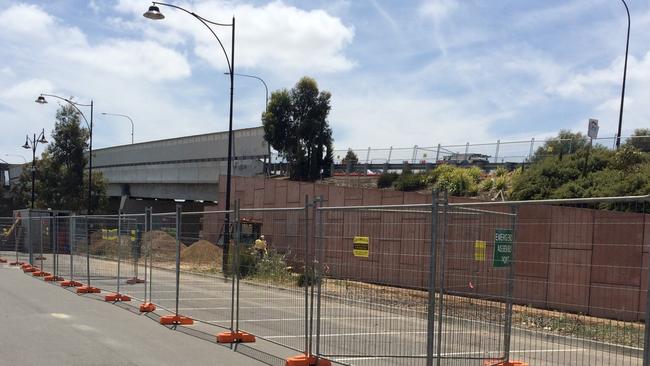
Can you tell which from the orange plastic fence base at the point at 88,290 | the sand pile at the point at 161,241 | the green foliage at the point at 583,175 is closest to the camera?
the sand pile at the point at 161,241

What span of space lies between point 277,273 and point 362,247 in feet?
8.57

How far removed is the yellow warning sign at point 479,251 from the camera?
705 centimetres

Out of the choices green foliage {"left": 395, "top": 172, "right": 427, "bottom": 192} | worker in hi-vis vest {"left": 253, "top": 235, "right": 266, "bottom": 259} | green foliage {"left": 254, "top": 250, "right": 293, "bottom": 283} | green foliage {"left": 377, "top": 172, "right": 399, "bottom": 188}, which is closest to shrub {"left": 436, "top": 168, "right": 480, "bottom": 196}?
green foliage {"left": 395, "top": 172, "right": 427, "bottom": 192}

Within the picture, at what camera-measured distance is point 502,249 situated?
7336 millimetres

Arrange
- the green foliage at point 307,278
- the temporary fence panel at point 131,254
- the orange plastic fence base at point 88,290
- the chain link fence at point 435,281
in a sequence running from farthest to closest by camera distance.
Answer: the orange plastic fence base at point 88,290 < the temporary fence panel at point 131,254 < the green foliage at point 307,278 < the chain link fence at point 435,281

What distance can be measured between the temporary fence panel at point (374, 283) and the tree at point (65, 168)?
146ft

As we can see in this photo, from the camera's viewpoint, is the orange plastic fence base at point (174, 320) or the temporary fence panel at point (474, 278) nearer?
the temporary fence panel at point (474, 278)

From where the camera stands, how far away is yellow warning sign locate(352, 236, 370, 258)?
7.64m

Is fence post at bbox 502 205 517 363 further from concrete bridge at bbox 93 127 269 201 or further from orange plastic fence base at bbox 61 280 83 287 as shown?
concrete bridge at bbox 93 127 269 201

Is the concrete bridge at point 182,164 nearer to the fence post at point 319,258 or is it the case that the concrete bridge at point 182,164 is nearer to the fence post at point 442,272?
the fence post at point 319,258

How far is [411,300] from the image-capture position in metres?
7.68

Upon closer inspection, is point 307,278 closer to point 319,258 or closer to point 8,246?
point 319,258

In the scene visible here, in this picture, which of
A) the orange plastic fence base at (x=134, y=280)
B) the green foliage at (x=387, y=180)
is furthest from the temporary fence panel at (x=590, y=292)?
the green foliage at (x=387, y=180)

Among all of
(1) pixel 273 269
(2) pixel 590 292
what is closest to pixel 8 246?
(1) pixel 273 269
